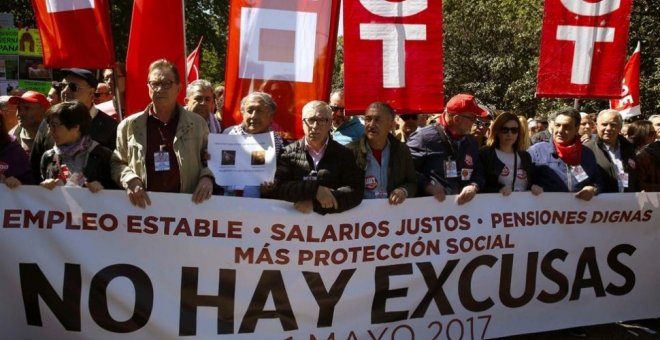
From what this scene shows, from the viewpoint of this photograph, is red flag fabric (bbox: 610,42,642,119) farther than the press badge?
Yes

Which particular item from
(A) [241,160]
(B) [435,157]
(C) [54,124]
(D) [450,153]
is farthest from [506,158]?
(C) [54,124]

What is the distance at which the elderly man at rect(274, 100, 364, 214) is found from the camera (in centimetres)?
431

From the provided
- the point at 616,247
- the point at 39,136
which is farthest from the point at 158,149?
the point at 616,247

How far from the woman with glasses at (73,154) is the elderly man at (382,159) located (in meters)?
1.63

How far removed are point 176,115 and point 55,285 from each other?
124 centimetres

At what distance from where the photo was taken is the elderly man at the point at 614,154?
5.91 meters

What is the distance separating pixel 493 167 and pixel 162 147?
2533 millimetres

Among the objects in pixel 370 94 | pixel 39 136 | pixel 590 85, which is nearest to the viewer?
pixel 39 136

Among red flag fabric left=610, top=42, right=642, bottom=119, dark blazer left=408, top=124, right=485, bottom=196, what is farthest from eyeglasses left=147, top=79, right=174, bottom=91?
red flag fabric left=610, top=42, right=642, bottom=119

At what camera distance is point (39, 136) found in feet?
14.8

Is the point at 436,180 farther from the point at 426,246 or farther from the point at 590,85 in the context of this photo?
the point at 590,85

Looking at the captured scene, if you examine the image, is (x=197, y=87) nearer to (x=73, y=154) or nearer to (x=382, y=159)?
(x=73, y=154)

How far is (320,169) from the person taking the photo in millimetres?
4363

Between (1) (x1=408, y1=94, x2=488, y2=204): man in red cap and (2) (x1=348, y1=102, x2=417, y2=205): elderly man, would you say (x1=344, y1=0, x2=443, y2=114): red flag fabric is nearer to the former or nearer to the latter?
(1) (x1=408, y1=94, x2=488, y2=204): man in red cap
